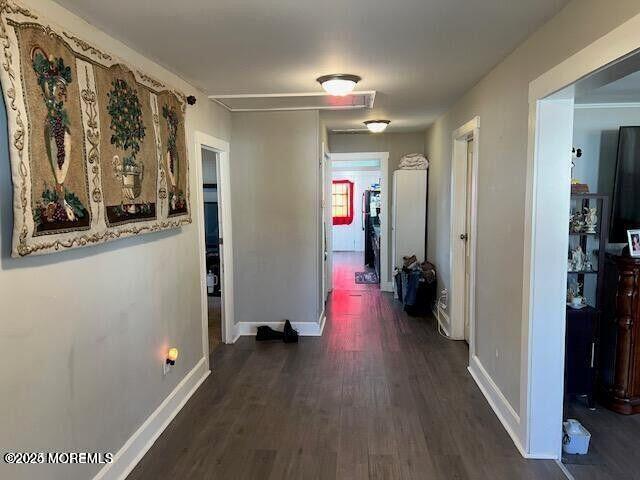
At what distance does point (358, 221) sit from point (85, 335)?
994cm

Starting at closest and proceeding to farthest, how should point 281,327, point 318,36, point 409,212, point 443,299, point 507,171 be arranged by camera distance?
point 318,36 < point 507,171 < point 281,327 < point 443,299 < point 409,212

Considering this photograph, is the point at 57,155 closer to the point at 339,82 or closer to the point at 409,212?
the point at 339,82

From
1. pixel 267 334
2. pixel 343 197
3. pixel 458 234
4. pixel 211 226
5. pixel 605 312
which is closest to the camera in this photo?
pixel 605 312

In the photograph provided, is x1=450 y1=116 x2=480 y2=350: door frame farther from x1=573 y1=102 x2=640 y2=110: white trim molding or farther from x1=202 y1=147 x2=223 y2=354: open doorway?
x1=202 y1=147 x2=223 y2=354: open doorway

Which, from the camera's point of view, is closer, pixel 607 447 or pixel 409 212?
pixel 607 447

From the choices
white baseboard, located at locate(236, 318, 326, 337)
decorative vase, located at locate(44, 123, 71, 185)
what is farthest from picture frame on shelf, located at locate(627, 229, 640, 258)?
decorative vase, located at locate(44, 123, 71, 185)

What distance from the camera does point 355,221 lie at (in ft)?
38.7

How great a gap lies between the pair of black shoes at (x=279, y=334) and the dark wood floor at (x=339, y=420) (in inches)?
4.6

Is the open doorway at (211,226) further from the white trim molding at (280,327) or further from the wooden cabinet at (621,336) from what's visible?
the wooden cabinet at (621,336)

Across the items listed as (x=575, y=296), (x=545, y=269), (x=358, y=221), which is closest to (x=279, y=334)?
(x=575, y=296)

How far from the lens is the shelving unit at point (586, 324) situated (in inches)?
115

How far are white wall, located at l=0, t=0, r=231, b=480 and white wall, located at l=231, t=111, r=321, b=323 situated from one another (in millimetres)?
1368

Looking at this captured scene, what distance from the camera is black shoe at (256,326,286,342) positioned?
15.1 feet

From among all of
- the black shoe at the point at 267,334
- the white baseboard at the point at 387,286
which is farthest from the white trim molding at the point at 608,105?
the white baseboard at the point at 387,286
